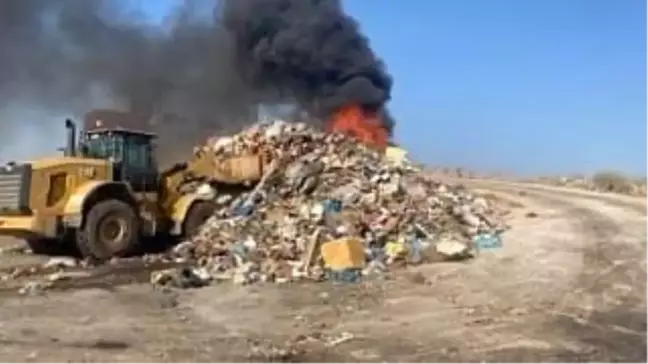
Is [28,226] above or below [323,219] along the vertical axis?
below

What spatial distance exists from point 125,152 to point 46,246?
2.46 m

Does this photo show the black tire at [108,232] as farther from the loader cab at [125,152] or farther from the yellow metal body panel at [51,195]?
the loader cab at [125,152]

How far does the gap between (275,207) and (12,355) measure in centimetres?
930

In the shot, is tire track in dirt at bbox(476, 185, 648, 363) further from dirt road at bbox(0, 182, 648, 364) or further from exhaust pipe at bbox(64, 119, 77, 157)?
exhaust pipe at bbox(64, 119, 77, 157)

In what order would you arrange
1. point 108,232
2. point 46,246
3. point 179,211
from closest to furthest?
point 108,232 < point 179,211 < point 46,246

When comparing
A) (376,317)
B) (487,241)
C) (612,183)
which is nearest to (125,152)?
(487,241)

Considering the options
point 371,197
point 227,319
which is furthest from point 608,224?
point 227,319

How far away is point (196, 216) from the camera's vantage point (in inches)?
712

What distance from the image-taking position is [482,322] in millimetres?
10367

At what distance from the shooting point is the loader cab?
693 inches

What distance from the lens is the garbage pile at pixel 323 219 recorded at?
14508 mm

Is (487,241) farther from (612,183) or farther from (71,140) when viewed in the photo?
(612,183)

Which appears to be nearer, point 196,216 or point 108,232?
point 108,232

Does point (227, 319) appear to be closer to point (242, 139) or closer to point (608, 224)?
point (242, 139)
